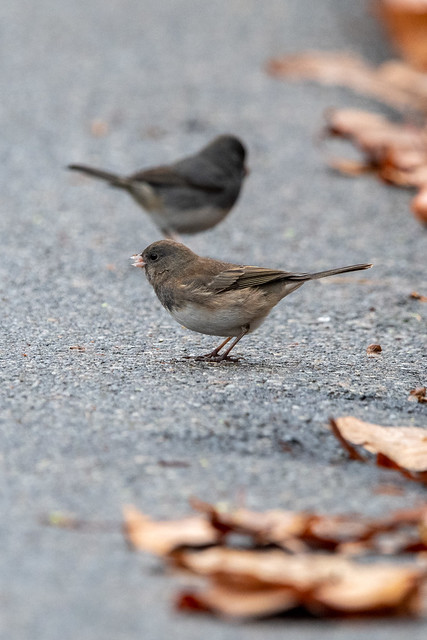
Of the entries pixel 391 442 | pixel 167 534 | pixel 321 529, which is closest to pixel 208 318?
pixel 391 442

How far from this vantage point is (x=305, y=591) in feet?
7.20

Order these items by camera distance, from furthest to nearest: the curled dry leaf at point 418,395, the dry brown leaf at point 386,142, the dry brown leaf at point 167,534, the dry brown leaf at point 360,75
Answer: the dry brown leaf at point 360,75 < the dry brown leaf at point 386,142 < the curled dry leaf at point 418,395 < the dry brown leaf at point 167,534

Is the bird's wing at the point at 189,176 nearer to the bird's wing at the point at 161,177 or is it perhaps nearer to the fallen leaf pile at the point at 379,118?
the bird's wing at the point at 161,177

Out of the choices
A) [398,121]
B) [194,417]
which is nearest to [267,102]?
[398,121]

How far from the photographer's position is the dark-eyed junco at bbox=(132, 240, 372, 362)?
4457 millimetres

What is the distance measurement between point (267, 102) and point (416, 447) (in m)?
6.17

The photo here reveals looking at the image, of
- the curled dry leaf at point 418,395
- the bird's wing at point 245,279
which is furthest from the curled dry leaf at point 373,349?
the curled dry leaf at point 418,395

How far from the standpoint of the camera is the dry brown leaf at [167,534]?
8.14ft

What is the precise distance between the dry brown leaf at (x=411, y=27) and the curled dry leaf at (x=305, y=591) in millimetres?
8449

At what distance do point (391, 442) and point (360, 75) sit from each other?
657cm

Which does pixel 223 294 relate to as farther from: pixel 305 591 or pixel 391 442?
pixel 305 591

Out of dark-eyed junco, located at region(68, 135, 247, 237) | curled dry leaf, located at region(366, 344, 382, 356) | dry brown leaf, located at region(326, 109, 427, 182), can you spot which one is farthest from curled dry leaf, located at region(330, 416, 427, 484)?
dry brown leaf, located at region(326, 109, 427, 182)

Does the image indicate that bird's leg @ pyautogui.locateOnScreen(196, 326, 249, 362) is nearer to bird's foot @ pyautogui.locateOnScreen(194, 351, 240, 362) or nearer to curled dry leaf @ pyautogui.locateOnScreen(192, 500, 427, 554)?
bird's foot @ pyautogui.locateOnScreen(194, 351, 240, 362)

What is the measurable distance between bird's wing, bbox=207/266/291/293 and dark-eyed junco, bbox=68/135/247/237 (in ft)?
6.42
